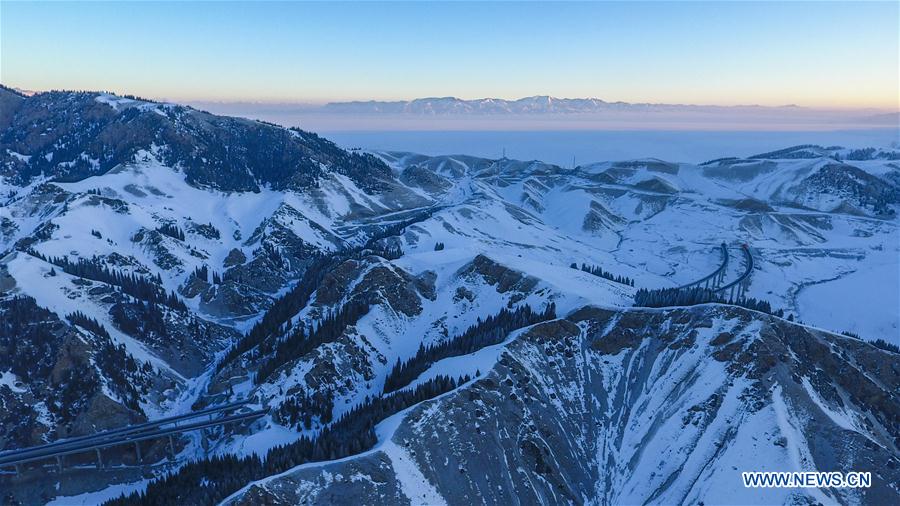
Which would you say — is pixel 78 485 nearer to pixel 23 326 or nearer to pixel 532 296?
pixel 23 326

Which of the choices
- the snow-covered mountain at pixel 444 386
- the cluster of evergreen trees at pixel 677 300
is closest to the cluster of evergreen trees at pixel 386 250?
the snow-covered mountain at pixel 444 386

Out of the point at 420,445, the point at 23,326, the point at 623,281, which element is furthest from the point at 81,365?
the point at 623,281

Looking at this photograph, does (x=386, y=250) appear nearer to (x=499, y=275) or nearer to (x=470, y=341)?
(x=499, y=275)

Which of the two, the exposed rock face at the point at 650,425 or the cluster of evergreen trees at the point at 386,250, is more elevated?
the cluster of evergreen trees at the point at 386,250

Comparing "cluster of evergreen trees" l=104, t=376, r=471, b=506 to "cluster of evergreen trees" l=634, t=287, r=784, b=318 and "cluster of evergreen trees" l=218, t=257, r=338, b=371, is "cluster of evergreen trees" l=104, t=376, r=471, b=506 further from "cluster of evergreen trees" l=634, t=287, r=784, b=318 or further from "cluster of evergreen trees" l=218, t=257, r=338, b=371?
"cluster of evergreen trees" l=634, t=287, r=784, b=318

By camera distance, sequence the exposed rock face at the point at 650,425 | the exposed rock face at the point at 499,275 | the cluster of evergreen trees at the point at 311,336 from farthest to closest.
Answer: the exposed rock face at the point at 499,275 < the cluster of evergreen trees at the point at 311,336 < the exposed rock face at the point at 650,425

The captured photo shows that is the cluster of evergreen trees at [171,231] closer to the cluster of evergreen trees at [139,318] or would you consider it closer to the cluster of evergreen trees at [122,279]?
the cluster of evergreen trees at [122,279]

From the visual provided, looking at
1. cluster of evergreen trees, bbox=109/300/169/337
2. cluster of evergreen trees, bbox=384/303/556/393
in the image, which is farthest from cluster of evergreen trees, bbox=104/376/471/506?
cluster of evergreen trees, bbox=109/300/169/337
